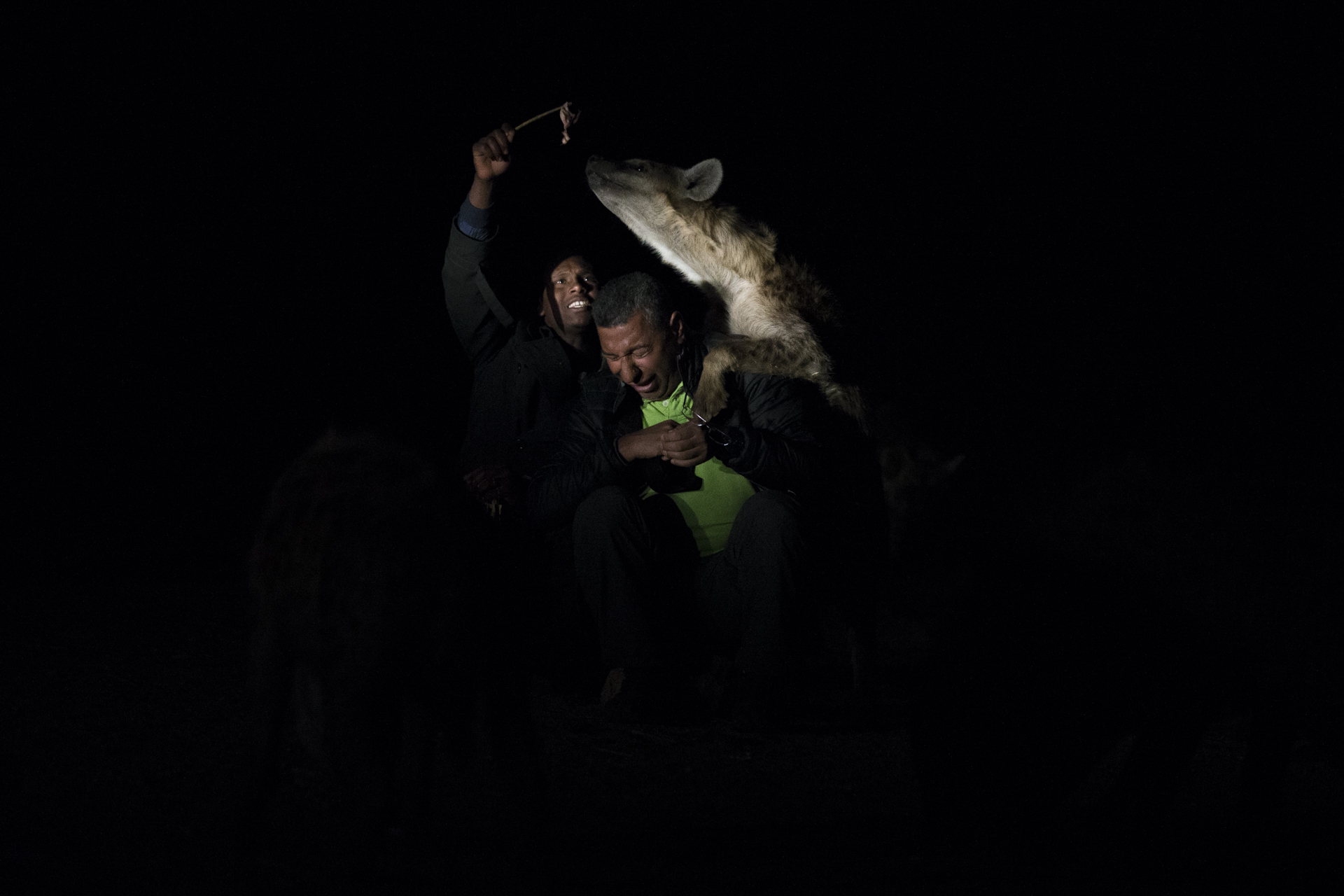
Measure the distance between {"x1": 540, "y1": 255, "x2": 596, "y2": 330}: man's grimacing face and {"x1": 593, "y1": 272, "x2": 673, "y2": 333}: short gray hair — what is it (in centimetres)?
47

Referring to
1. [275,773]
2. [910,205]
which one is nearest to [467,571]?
[275,773]

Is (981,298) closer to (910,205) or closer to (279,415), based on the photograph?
(910,205)

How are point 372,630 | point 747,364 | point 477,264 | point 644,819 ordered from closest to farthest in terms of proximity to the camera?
point 372,630
point 644,819
point 747,364
point 477,264

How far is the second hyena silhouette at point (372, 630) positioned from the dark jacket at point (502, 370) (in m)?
1.05

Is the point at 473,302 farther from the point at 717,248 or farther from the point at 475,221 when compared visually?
the point at 717,248

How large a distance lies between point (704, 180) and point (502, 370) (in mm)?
771

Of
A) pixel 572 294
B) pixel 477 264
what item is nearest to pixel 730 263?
pixel 572 294

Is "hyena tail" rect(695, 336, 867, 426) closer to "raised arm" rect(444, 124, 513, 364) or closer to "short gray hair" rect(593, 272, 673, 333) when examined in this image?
"short gray hair" rect(593, 272, 673, 333)

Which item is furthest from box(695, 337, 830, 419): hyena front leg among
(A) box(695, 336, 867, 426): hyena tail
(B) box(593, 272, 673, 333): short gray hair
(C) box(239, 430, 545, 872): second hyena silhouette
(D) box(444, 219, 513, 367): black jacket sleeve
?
(C) box(239, 430, 545, 872): second hyena silhouette

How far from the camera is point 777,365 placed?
2.43 metres

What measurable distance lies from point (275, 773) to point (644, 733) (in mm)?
826

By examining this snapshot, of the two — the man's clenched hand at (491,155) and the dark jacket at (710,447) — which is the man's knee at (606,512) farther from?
the man's clenched hand at (491,155)

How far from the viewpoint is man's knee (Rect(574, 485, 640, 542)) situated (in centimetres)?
200

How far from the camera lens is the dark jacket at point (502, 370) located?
246 centimetres
